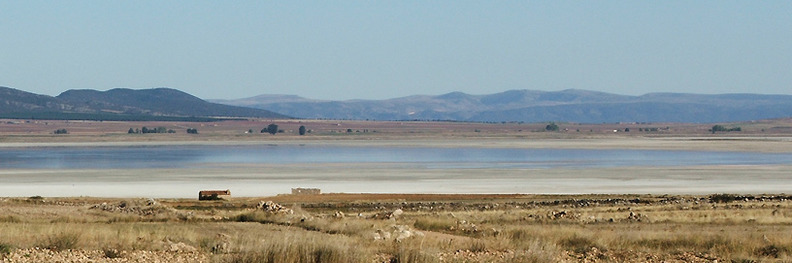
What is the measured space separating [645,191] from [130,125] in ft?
459

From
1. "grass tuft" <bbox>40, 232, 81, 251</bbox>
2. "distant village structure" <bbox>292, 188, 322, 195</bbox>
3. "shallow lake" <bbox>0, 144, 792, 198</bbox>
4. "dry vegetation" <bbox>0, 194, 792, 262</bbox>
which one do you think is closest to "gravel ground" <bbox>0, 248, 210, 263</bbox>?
"dry vegetation" <bbox>0, 194, 792, 262</bbox>

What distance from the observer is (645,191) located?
41.0 m

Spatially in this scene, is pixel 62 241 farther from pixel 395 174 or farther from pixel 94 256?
pixel 395 174

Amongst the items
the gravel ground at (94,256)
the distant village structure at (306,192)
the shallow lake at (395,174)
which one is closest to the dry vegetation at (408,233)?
the gravel ground at (94,256)

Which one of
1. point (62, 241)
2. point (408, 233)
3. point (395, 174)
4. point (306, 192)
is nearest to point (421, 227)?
point (408, 233)

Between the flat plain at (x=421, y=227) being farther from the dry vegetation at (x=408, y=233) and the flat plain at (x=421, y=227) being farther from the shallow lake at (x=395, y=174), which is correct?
the shallow lake at (x=395, y=174)

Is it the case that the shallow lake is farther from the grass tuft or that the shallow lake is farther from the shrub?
the shrub

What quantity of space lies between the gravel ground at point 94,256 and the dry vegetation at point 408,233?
16 millimetres

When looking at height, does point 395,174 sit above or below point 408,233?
below

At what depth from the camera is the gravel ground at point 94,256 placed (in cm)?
1499

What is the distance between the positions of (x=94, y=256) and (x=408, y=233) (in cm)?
549

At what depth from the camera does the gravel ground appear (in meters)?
15.0

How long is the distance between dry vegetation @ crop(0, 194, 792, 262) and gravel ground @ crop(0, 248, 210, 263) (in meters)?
0.02

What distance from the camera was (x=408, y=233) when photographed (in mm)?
19328
